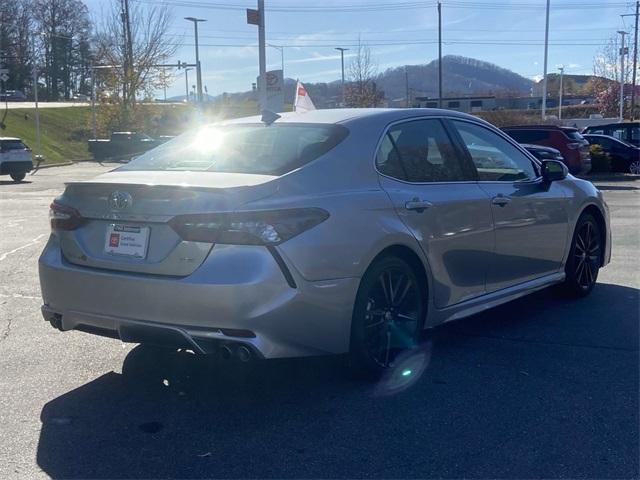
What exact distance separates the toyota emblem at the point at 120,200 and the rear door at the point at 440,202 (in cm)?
153

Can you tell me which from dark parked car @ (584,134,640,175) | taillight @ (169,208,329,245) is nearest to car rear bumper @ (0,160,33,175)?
dark parked car @ (584,134,640,175)

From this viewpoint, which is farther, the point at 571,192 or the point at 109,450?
the point at 571,192

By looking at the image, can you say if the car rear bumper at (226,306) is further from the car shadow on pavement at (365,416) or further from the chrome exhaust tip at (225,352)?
the car shadow on pavement at (365,416)

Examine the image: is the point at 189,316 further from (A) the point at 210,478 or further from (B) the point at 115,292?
(A) the point at 210,478

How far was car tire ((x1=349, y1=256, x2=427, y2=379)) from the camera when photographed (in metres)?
4.53

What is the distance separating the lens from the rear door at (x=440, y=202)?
4941 mm

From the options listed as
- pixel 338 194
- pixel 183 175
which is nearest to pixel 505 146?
pixel 338 194

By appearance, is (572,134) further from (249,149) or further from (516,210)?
(249,149)

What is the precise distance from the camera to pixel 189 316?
405 cm

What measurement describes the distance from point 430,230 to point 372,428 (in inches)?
57.5

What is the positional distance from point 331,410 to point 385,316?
721 mm

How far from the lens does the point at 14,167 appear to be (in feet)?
88.9

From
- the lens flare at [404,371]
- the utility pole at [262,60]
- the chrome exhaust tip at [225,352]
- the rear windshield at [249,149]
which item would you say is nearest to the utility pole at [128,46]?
the utility pole at [262,60]

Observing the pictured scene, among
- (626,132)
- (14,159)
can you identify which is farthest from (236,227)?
(626,132)
